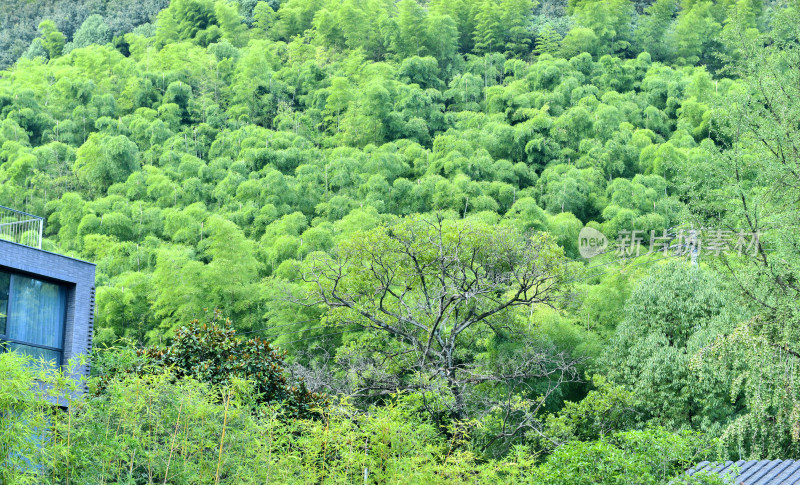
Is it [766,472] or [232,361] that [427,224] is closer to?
[232,361]

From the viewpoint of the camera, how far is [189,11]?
4791 cm

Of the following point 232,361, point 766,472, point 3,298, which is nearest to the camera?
point 766,472

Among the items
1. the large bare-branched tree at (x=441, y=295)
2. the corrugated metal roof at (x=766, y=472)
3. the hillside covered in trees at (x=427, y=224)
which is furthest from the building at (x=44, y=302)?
the corrugated metal roof at (x=766, y=472)

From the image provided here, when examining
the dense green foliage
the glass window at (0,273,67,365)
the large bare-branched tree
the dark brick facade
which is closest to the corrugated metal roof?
the large bare-branched tree

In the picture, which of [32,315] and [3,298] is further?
[32,315]

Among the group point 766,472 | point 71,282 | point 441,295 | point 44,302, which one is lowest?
point 441,295

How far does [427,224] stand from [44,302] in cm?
620

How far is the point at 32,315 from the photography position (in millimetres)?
9188

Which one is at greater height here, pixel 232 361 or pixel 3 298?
pixel 3 298

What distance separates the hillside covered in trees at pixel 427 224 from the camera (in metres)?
8.22

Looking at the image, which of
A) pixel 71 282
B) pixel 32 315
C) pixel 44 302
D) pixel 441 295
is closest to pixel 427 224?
pixel 441 295

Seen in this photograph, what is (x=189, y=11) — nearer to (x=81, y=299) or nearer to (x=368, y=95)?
(x=368, y=95)

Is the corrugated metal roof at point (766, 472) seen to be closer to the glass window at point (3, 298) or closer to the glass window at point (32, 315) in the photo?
the glass window at point (32, 315)

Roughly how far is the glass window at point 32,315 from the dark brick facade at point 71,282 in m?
0.08
